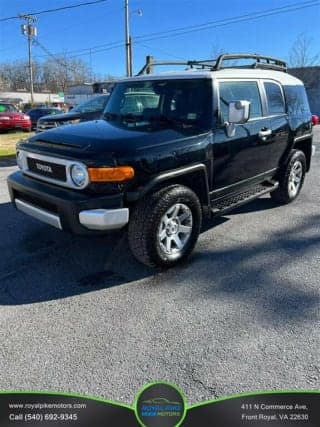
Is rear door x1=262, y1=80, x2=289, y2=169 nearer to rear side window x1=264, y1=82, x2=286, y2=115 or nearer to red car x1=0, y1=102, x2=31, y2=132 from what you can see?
rear side window x1=264, y1=82, x2=286, y2=115

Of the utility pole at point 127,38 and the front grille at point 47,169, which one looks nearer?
the front grille at point 47,169

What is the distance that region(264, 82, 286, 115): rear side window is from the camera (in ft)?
16.5

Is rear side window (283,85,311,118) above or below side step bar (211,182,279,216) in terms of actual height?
above

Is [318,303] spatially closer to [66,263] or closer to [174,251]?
[174,251]

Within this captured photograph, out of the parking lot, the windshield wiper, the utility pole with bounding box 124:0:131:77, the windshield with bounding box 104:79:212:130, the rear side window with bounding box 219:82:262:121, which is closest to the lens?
the parking lot

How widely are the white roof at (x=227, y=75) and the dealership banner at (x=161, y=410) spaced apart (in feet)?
10.2

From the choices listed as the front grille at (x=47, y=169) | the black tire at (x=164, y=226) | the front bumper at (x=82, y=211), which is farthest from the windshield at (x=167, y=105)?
the front bumper at (x=82, y=211)

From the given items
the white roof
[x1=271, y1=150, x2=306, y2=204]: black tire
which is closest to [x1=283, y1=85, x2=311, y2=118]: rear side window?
the white roof

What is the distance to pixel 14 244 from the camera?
4316 mm

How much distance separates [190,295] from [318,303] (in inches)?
41.6

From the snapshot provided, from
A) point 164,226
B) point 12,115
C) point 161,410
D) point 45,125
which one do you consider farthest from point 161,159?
point 12,115

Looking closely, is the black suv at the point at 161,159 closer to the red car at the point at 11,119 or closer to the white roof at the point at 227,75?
the white roof at the point at 227,75

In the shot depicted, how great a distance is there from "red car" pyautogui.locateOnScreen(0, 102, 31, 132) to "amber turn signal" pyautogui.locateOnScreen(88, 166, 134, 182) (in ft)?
50.1

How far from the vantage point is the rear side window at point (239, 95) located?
4117mm
